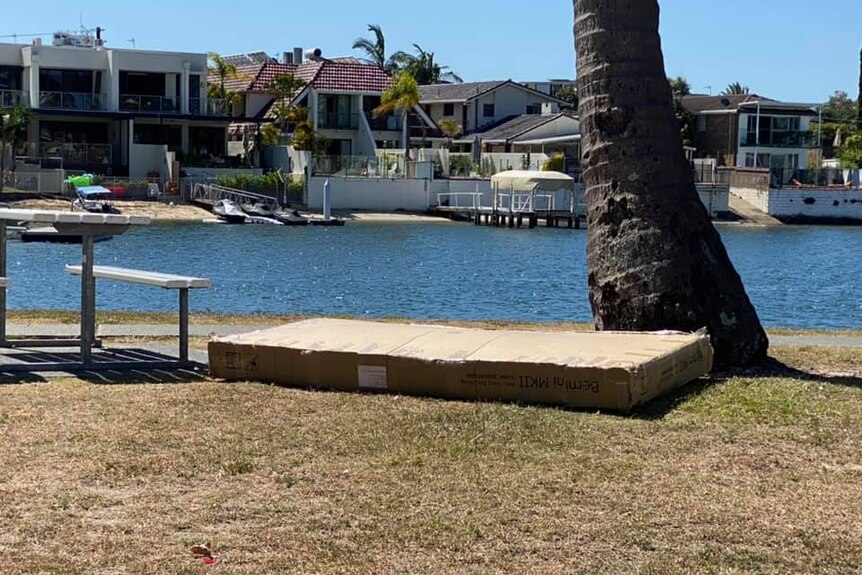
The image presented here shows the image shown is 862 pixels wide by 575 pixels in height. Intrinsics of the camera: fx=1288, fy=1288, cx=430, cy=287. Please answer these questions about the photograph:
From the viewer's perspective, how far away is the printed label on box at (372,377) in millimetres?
10094

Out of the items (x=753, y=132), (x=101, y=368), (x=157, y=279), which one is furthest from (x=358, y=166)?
(x=101, y=368)

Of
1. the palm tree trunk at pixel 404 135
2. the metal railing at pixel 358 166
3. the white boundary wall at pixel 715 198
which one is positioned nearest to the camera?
the metal railing at pixel 358 166

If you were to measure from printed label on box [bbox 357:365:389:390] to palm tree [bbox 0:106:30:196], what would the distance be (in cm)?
5795

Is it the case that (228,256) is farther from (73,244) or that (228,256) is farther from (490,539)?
(490,539)

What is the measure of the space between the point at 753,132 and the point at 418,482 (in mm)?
88747

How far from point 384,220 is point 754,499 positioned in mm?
64322

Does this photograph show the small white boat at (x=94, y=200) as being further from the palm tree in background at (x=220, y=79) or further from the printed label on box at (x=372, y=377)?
the printed label on box at (x=372, y=377)

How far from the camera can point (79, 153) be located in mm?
70000

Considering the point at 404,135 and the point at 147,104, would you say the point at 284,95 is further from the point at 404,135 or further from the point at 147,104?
the point at 147,104

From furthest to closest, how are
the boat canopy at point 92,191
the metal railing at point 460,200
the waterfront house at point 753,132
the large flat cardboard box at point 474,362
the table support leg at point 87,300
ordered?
the waterfront house at point 753,132, the metal railing at point 460,200, the boat canopy at point 92,191, the table support leg at point 87,300, the large flat cardboard box at point 474,362

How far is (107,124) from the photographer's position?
73.6m

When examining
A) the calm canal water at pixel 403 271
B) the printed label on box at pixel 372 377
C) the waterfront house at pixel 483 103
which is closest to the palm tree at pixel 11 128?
the calm canal water at pixel 403 271

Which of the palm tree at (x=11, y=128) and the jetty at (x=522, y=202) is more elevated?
the palm tree at (x=11, y=128)

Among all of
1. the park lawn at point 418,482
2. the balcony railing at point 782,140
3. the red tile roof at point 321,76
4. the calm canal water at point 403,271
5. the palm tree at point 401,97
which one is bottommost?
the calm canal water at point 403,271
